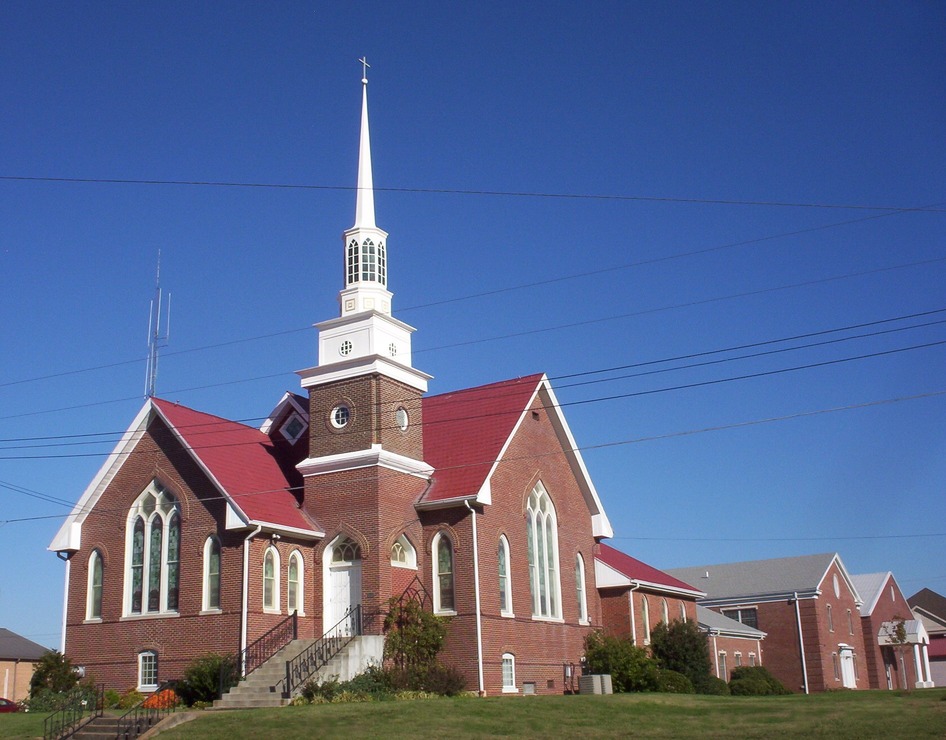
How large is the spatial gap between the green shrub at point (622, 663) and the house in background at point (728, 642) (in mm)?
12009

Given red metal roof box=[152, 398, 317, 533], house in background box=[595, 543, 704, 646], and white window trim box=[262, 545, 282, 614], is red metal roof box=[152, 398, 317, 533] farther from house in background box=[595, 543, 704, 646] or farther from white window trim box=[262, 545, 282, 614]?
house in background box=[595, 543, 704, 646]

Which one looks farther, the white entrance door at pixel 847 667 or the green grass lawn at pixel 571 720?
the white entrance door at pixel 847 667

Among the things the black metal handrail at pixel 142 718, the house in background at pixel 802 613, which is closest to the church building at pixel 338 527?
the black metal handrail at pixel 142 718

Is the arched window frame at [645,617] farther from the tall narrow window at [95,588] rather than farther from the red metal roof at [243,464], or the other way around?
the tall narrow window at [95,588]

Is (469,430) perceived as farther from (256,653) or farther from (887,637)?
(887,637)

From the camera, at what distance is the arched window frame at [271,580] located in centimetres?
2997

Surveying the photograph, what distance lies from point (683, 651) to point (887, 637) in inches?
1145

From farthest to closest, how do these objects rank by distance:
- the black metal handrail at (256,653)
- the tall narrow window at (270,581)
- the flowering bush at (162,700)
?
the tall narrow window at (270,581) < the black metal handrail at (256,653) < the flowering bush at (162,700)

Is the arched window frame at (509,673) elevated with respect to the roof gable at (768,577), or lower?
lower

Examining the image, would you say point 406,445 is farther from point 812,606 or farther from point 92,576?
point 812,606

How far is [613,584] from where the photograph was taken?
38.6m

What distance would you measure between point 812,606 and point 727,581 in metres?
6.71

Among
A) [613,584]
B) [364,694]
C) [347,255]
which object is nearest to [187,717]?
[364,694]

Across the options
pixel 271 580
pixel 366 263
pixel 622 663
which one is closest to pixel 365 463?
pixel 271 580
